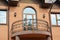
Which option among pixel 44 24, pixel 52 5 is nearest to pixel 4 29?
pixel 44 24

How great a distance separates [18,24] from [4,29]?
121cm

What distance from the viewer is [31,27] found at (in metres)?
15.2

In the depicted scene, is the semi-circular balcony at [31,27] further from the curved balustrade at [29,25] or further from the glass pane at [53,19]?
the glass pane at [53,19]

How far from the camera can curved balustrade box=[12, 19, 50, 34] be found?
50.1 ft

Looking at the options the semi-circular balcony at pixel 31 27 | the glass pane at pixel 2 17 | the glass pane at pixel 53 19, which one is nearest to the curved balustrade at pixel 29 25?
the semi-circular balcony at pixel 31 27

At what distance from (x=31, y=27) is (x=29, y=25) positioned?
308mm

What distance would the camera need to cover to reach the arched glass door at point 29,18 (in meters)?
15.3

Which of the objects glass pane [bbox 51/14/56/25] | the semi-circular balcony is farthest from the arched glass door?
glass pane [bbox 51/14/56/25]

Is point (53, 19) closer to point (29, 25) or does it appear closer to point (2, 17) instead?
point (29, 25)

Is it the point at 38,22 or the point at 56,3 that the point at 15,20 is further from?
the point at 56,3

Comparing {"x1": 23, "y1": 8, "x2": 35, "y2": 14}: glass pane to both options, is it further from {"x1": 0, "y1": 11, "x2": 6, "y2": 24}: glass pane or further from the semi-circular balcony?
{"x1": 0, "y1": 11, "x2": 6, "y2": 24}: glass pane

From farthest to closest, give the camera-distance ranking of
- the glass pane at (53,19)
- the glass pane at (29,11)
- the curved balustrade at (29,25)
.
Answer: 1. the glass pane at (53,19)
2. the glass pane at (29,11)
3. the curved balustrade at (29,25)

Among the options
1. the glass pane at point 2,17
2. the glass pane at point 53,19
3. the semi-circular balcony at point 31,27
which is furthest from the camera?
the glass pane at point 53,19

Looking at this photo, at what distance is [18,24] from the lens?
15.5m
